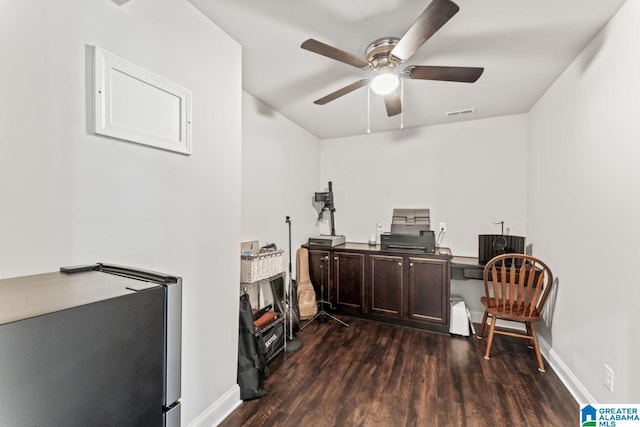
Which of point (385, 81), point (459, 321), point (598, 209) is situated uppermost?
point (385, 81)

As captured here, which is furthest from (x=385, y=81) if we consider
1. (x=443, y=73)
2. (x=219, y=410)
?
(x=219, y=410)

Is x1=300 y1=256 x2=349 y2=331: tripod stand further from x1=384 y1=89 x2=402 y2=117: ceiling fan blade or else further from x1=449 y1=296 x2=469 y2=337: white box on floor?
x1=384 y1=89 x2=402 y2=117: ceiling fan blade

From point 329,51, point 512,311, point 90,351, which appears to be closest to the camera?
point 90,351

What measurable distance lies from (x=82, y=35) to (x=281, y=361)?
2477 millimetres

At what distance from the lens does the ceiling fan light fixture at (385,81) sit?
179 centimetres

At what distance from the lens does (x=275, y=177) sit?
3.12m

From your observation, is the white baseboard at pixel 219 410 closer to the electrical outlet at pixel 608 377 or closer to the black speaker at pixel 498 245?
the electrical outlet at pixel 608 377

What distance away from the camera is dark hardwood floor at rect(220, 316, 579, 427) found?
175cm

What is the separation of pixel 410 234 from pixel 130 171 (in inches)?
110

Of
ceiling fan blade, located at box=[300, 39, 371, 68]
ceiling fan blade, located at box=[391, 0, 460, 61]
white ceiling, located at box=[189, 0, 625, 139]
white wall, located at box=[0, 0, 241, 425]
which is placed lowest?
white wall, located at box=[0, 0, 241, 425]

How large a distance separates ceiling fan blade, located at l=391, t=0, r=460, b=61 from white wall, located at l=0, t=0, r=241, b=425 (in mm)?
1115

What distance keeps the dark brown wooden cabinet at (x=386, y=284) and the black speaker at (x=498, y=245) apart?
40cm

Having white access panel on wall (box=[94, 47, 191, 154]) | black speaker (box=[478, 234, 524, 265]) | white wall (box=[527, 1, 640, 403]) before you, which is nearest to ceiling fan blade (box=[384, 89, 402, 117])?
white wall (box=[527, 1, 640, 403])

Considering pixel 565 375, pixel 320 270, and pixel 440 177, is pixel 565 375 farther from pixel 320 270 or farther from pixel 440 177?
pixel 320 270
